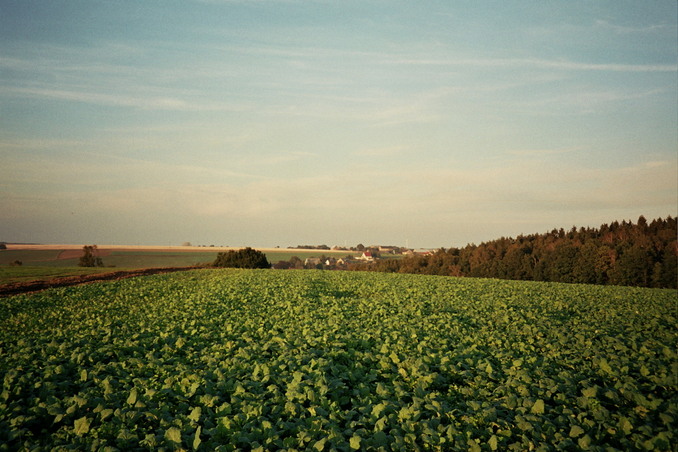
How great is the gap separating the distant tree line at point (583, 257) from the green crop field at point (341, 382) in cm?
3200

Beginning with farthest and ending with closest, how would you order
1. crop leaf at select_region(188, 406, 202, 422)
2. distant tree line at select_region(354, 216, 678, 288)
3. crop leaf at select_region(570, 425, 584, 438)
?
distant tree line at select_region(354, 216, 678, 288)
crop leaf at select_region(188, 406, 202, 422)
crop leaf at select_region(570, 425, 584, 438)

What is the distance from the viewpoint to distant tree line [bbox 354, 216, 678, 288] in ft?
132

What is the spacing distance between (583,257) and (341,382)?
48.9m

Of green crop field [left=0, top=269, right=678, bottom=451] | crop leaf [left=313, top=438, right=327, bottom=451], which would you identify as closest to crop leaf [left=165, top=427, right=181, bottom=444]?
green crop field [left=0, top=269, right=678, bottom=451]

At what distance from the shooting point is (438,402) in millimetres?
6621

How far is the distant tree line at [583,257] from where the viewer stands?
40.2 metres

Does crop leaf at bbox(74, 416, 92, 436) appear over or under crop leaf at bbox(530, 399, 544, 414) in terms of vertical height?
under

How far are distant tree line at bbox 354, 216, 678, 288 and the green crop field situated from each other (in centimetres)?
3200

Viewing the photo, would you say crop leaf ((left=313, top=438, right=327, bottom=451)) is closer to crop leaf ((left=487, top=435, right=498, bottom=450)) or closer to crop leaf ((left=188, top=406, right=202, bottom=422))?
crop leaf ((left=188, top=406, right=202, bottom=422))

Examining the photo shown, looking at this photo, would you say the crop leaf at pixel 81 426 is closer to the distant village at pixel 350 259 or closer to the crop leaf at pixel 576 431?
the crop leaf at pixel 576 431

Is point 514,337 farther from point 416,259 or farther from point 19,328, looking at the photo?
point 416,259

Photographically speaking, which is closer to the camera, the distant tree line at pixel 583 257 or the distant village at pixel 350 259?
the distant tree line at pixel 583 257

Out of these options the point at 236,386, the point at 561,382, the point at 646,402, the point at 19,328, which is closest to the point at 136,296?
the point at 19,328

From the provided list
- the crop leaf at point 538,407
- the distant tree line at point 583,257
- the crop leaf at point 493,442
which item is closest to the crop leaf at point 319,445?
the crop leaf at point 493,442
